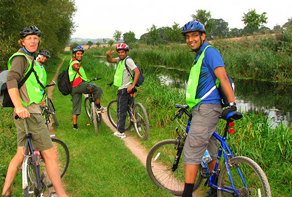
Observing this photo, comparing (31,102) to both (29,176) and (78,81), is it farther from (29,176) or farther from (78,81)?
(78,81)

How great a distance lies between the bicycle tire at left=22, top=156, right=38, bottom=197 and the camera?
2.68m

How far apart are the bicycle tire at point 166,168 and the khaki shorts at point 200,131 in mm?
656

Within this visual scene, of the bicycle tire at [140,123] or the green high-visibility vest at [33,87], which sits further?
the bicycle tire at [140,123]

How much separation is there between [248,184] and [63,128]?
509 centimetres

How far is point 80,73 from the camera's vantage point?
6.17 m

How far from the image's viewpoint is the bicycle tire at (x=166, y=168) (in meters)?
3.63

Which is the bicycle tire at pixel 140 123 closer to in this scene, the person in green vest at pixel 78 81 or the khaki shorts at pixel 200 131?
the person in green vest at pixel 78 81

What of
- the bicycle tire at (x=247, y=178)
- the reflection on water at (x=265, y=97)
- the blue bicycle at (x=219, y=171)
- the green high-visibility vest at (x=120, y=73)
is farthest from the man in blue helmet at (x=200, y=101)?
the reflection on water at (x=265, y=97)

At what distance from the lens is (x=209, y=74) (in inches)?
110

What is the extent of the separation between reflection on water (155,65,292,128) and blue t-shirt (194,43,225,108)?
520 cm

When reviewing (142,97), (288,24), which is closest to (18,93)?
(142,97)

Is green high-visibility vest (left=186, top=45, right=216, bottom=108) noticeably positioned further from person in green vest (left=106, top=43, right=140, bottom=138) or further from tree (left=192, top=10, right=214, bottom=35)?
tree (left=192, top=10, right=214, bottom=35)

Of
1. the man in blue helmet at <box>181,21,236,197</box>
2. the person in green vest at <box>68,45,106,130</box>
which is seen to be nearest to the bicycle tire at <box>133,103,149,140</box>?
the person in green vest at <box>68,45,106,130</box>

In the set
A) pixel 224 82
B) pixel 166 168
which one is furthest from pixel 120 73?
pixel 224 82
